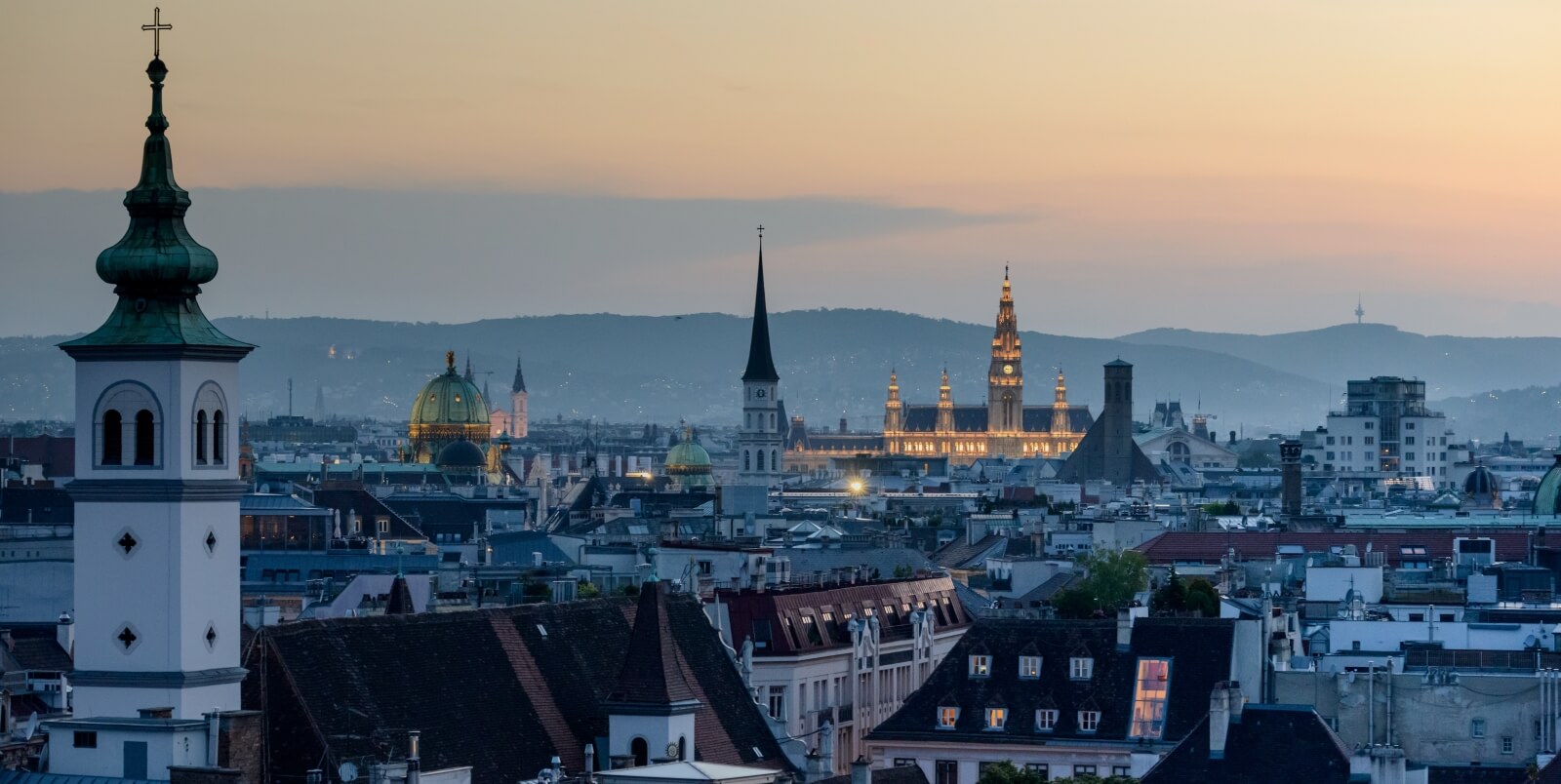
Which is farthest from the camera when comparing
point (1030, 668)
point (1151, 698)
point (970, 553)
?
point (970, 553)

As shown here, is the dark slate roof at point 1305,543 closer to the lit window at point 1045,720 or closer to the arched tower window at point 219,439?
the lit window at point 1045,720

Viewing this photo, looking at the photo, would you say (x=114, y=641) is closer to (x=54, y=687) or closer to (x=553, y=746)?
(x=553, y=746)

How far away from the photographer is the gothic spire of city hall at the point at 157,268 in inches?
2005

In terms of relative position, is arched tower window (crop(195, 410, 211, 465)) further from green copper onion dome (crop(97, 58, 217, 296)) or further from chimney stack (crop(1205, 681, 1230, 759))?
chimney stack (crop(1205, 681, 1230, 759))

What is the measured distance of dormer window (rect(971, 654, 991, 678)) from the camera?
77812 millimetres

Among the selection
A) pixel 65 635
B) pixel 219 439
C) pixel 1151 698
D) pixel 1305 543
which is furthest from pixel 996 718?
pixel 1305 543

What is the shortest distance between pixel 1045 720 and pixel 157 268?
30493 mm

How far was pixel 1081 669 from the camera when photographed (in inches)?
3031

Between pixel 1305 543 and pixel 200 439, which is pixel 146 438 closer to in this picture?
pixel 200 439

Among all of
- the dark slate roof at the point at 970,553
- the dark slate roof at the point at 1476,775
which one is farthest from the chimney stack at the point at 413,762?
the dark slate roof at the point at 970,553

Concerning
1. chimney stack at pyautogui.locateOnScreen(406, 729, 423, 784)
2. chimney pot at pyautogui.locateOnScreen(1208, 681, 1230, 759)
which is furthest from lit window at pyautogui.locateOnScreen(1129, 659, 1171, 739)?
chimney stack at pyautogui.locateOnScreen(406, 729, 423, 784)

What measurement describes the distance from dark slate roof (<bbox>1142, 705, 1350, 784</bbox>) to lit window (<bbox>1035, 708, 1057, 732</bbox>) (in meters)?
11.1

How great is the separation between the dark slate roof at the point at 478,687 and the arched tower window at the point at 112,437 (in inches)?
154

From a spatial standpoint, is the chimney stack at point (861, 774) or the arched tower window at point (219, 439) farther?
the chimney stack at point (861, 774)
